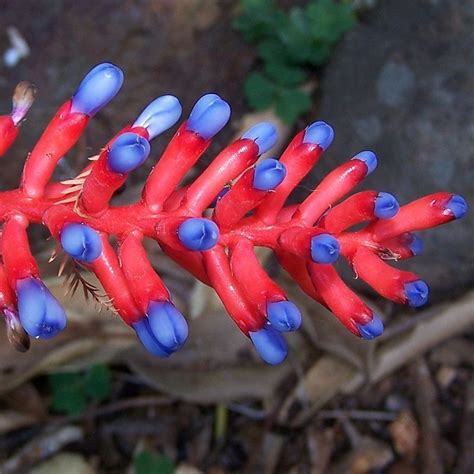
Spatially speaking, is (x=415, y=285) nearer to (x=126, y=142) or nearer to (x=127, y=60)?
(x=126, y=142)

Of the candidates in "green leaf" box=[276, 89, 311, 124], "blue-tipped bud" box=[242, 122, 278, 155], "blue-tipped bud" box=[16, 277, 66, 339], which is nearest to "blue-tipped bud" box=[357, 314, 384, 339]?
"blue-tipped bud" box=[242, 122, 278, 155]

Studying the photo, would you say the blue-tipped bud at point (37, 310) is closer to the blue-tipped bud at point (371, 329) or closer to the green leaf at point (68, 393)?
the blue-tipped bud at point (371, 329)

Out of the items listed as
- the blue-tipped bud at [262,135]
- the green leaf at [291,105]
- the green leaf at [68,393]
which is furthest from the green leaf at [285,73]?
the blue-tipped bud at [262,135]

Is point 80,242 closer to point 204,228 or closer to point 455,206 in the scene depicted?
point 204,228

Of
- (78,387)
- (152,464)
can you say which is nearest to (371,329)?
(152,464)

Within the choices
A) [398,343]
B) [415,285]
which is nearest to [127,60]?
[398,343]
